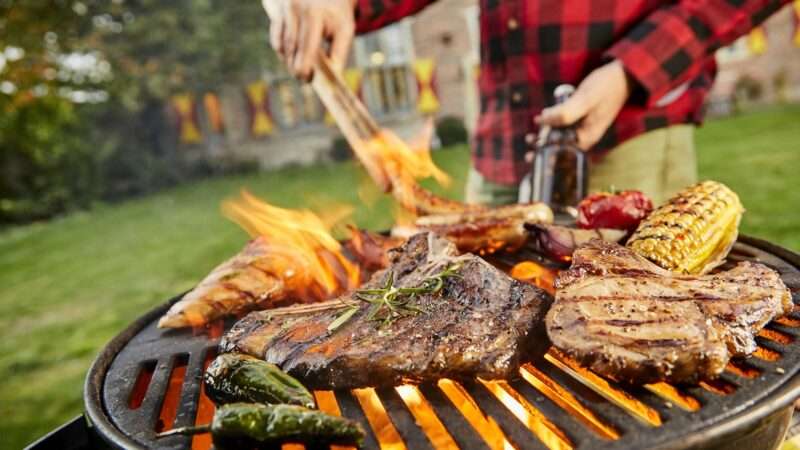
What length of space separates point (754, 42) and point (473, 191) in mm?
17900

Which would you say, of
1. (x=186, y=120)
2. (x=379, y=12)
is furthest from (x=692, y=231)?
(x=186, y=120)

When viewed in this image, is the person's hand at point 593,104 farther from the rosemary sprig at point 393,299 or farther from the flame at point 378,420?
the flame at point 378,420

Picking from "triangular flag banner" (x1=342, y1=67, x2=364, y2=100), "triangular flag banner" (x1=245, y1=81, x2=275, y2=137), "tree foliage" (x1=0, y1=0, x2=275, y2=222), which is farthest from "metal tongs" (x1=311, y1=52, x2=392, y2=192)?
"triangular flag banner" (x1=245, y1=81, x2=275, y2=137)

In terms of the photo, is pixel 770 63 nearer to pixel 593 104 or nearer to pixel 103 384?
pixel 593 104

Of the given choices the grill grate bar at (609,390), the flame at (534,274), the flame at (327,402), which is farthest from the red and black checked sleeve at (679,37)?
the flame at (327,402)

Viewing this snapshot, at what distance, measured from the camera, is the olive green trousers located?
346cm

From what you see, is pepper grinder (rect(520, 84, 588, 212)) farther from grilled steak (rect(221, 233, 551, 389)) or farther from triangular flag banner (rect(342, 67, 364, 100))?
triangular flag banner (rect(342, 67, 364, 100))

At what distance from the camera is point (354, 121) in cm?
273

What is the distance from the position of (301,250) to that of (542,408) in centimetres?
138

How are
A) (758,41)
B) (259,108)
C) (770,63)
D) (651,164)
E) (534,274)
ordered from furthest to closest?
(259,108)
(770,63)
(758,41)
(651,164)
(534,274)

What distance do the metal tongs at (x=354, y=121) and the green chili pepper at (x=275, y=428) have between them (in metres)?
1.55

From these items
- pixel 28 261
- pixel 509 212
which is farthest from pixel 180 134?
pixel 509 212

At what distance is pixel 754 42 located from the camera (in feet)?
58.0

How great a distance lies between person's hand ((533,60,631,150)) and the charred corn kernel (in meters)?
0.66
